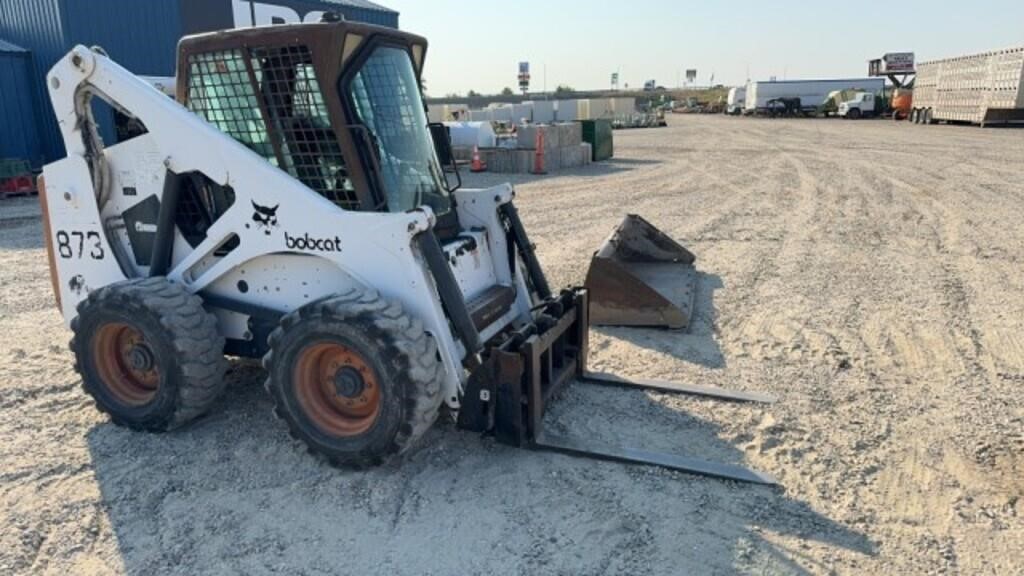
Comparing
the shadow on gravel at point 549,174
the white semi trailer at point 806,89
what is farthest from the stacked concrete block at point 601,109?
the shadow on gravel at point 549,174

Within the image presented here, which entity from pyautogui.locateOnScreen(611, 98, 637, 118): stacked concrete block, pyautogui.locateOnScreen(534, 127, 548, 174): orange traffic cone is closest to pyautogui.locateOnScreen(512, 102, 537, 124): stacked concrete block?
pyautogui.locateOnScreen(611, 98, 637, 118): stacked concrete block

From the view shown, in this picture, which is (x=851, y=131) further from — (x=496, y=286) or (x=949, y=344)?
(x=496, y=286)

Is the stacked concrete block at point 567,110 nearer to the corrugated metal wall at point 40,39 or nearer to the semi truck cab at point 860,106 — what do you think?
the semi truck cab at point 860,106

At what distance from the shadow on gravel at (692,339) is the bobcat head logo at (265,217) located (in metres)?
3.25

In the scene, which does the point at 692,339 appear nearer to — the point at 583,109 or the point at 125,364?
the point at 125,364

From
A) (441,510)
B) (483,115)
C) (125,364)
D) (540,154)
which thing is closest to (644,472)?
(441,510)

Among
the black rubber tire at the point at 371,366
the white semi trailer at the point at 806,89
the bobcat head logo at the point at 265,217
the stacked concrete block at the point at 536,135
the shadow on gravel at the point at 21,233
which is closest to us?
the black rubber tire at the point at 371,366

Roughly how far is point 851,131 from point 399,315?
3466 cm

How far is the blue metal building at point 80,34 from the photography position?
669 inches

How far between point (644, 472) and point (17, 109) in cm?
1856

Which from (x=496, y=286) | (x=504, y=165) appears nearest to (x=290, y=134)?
(x=496, y=286)

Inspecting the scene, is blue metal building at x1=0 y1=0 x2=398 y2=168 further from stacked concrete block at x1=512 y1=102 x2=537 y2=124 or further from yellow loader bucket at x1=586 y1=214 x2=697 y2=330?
stacked concrete block at x1=512 y1=102 x2=537 y2=124

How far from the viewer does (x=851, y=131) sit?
33.6 m

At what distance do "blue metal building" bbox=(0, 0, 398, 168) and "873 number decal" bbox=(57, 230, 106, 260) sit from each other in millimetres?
12702
